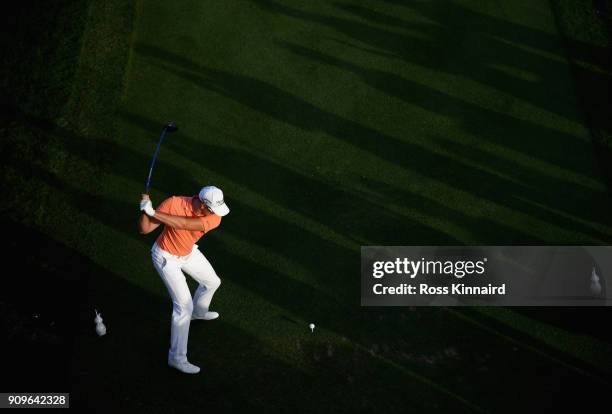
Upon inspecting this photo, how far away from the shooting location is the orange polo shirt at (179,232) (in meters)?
8.59

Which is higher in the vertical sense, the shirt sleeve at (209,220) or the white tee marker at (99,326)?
the shirt sleeve at (209,220)

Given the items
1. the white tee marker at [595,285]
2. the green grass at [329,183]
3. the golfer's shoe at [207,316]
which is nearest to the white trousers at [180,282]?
the golfer's shoe at [207,316]

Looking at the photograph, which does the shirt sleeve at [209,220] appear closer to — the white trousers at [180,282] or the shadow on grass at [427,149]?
the white trousers at [180,282]

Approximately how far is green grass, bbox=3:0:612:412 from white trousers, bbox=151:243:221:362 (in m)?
0.55

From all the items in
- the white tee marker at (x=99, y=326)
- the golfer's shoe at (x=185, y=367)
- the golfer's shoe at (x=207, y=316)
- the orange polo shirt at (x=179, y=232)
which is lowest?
the golfer's shoe at (x=185, y=367)

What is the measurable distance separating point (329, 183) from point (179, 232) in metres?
3.69

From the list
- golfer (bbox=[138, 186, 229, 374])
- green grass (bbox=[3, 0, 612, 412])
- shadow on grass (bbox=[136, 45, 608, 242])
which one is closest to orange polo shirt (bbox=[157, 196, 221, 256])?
golfer (bbox=[138, 186, 229, 374])

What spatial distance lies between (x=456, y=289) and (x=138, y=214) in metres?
4.92

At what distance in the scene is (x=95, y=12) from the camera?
1424 cm

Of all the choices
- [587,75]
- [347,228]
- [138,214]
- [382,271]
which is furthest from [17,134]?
[587,75]

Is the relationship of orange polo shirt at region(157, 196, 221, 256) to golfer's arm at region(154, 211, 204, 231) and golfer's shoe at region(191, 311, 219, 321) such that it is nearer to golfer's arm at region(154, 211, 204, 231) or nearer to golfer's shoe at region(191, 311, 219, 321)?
golfer's arm at region(154, 211, 204, 231)

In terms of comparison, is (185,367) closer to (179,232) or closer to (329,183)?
(179,232)

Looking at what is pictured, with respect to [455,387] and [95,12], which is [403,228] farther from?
[95,12]

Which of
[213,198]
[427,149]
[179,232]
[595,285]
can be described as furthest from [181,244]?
[595,285]
